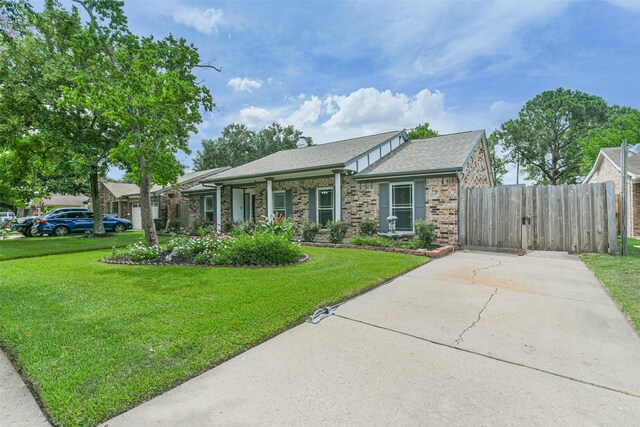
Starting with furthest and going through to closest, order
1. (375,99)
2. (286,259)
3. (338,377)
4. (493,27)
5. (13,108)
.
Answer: (375,99) → (13,108) → (493,27) → (286,259) → (338,377)

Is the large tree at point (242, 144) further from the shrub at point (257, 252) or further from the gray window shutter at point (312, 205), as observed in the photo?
the shrub at point (257, 252)

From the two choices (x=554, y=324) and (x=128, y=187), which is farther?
(x=128, y=187)

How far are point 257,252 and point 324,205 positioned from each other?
6044mm

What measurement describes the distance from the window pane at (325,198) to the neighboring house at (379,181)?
4 centimetres

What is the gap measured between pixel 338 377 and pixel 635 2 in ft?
32.9

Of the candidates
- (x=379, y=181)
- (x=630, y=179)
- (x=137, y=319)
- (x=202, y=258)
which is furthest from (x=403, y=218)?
→ (x=630, y=179)

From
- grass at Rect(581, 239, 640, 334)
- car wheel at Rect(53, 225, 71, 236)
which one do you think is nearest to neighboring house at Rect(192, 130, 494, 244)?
grass at Rect(581, 239, 640, 334)

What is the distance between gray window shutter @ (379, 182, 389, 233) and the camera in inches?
435

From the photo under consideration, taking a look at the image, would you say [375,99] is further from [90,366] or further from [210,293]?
[90,366]

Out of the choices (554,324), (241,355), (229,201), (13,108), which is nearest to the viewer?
(241,355)

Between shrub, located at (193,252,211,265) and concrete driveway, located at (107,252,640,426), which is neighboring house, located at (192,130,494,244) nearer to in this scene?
shrub, located at (193,252,211,265)

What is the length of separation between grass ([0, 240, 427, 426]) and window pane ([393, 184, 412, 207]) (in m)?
4.41

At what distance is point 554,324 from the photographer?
144 inches

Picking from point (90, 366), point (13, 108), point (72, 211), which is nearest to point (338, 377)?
point (90, 366)
